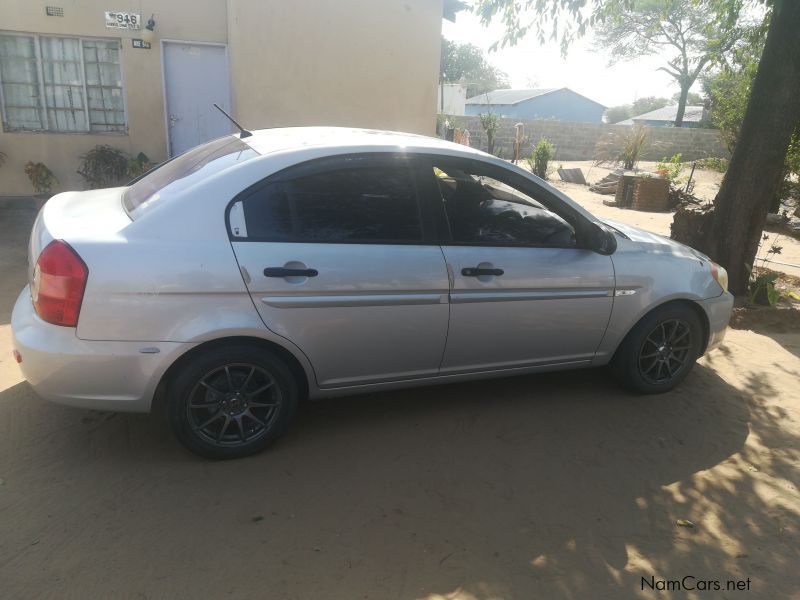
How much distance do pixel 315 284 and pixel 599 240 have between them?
1.77m

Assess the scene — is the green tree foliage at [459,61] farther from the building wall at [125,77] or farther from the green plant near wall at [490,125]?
the building wall at [125,77]

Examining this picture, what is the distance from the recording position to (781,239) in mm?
10688

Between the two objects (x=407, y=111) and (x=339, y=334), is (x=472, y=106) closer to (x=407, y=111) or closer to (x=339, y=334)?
(x=407, y=111)

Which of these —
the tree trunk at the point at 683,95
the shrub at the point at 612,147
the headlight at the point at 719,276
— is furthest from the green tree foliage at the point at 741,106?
the tree trunk at the point at 683,95

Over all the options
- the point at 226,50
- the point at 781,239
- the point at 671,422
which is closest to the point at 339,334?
the point at 671,422

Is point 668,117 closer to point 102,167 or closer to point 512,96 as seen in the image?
point 512,96

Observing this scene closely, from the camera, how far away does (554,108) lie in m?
52.4

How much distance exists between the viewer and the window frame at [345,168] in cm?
307

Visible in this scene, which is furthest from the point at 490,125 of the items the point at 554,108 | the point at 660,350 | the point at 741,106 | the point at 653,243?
the point at 554,108

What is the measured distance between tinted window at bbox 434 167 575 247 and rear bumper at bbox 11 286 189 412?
1.66 meters

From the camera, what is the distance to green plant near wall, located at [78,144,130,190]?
30.0 ft

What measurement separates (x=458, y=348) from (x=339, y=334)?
2.43ft

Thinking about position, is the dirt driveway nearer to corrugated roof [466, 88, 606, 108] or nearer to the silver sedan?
the silver sedan

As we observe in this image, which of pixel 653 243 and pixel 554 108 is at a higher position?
pixel 554 108
